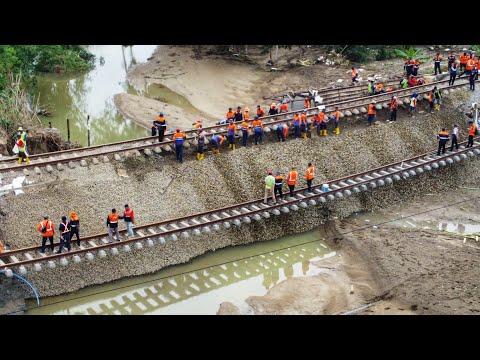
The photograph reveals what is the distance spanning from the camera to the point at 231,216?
25.0m

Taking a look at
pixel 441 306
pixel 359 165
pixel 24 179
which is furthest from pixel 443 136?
pixel 24 179

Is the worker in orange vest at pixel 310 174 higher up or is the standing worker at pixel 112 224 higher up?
the worker in orange vest at pixel 310 174

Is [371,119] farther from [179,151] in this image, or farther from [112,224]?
[112,224]

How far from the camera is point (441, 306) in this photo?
21.7 meters

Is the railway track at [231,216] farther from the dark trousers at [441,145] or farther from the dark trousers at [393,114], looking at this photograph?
the dark trousers at [393,114]

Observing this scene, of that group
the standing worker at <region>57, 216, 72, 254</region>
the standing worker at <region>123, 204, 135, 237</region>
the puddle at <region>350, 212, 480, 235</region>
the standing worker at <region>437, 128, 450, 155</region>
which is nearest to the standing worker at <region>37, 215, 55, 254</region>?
the standing worker at <region>57, 216, 72, 254</region>

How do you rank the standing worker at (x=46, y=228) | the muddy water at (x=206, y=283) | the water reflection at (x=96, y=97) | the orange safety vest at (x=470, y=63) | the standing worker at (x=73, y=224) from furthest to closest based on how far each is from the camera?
the water reflection at (x=96, y=97) < the orange safety vest at (x=470, y=63) < the muddy water at (x=206, y=283) < the standing worker at (x=73, y=224) < the standing worker at (x=46, y=228)

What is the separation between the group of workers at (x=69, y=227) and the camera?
21844 millimetres

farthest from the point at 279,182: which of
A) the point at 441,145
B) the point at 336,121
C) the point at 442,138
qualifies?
the point at 441,145

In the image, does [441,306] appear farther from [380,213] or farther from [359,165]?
[359,165]

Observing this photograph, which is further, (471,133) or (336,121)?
(471,133)

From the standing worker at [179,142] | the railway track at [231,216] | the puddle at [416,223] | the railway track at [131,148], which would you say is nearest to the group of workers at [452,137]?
the railway track at [231,216]

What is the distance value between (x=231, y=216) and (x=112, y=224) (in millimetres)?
4472

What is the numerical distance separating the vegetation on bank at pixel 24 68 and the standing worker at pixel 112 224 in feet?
31.5
